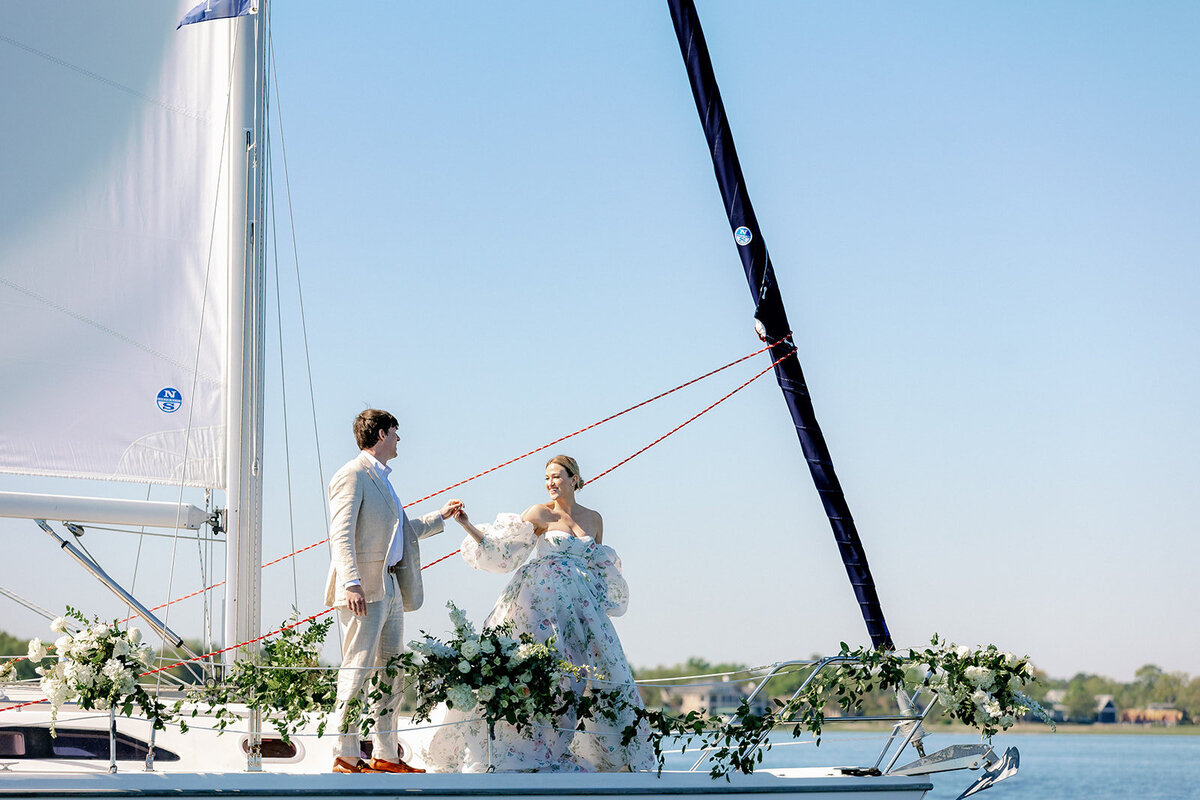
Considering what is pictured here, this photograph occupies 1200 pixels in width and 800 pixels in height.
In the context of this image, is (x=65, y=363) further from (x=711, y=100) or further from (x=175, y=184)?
(x=711, y=100)

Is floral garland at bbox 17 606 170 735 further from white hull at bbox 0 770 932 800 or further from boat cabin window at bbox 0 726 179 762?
boat cabin window at bbox 0 726 179 762

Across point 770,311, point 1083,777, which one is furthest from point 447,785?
point 1083,777

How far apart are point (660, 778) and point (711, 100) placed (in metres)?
4.50

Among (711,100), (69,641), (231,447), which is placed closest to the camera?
(69,641)

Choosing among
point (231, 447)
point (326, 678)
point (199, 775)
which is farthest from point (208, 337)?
point (199, 775)

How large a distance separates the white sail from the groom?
5.35 feet

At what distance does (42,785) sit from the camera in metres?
5.62

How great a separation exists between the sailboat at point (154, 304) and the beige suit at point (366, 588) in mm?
1077

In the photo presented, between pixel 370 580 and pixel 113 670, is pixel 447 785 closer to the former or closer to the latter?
pixel 370 580

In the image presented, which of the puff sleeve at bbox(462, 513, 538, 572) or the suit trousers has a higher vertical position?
the puff sleeve at bbox(462, 513, 538, 572)

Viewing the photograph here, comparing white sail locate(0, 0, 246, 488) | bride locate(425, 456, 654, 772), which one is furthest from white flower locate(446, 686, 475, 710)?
white sail locate(0, 0, 246, 488)

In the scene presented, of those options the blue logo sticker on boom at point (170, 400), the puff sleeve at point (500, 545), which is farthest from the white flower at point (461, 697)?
the blue logo sticker on boom at point (170, 400)

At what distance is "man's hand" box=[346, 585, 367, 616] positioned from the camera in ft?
21.1

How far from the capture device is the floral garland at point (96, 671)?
594 centimetres
